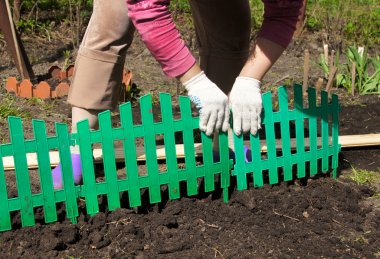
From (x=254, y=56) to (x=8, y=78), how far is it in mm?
2334

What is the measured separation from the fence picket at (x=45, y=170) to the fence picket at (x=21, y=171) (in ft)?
0.17

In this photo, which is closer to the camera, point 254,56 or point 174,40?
point 174,40

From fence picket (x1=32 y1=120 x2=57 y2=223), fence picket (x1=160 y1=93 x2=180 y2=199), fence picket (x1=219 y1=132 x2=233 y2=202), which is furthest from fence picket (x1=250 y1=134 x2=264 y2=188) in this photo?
fence picket (x1=32 y1=120 x2=57 y2=223)

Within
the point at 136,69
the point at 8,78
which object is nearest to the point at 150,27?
the point at 8,78

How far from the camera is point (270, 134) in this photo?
9.98ft

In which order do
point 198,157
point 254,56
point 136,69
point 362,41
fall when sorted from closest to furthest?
point 254,56
point 198,157
point 136,69
point 362,41

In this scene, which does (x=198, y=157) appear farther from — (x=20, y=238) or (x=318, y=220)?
(x=20, y=238)

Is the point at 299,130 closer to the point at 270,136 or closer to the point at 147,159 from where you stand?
the point at 270,136

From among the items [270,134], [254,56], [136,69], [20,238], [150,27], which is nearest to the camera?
[150,27]

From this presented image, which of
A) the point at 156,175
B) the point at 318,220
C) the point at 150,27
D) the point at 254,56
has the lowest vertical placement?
the point at 318,220

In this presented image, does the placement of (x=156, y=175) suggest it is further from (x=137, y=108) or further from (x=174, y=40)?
(x=137, y=108)

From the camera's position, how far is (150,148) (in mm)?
2793

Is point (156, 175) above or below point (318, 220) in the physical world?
above

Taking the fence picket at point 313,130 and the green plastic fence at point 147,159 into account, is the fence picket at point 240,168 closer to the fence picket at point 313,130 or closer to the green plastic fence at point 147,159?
the green plastic fence at point 147,159
